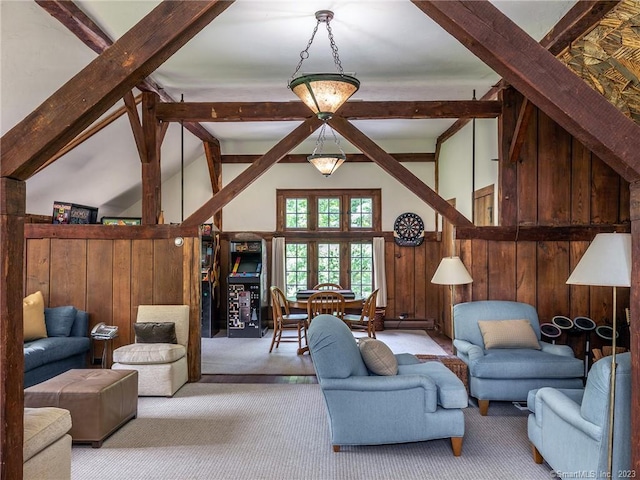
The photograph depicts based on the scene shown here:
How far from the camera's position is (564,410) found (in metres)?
2.92

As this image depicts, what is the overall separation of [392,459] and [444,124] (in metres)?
5.74

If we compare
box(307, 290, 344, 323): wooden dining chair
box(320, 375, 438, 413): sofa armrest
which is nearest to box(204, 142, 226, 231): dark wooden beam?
box(307, 290, 344, 323): wooden dining chair

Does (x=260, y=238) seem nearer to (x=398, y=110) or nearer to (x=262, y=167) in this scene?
(x=262, y=167)

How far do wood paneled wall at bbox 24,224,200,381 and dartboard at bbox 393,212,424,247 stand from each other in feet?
14.1

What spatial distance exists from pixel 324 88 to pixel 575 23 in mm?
1972

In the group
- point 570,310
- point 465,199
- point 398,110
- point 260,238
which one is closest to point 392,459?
point 570,310

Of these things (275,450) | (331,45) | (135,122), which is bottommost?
(275,450)

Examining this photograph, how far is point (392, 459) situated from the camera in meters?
3.40

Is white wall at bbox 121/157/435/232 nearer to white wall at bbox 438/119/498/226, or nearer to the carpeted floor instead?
white wall at bbox 438/119/498/226

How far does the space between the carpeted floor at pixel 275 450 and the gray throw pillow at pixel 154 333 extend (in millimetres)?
743

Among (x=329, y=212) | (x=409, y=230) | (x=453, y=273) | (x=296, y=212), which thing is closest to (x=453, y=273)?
(x=453, y=273)

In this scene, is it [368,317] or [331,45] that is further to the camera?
[368,317]

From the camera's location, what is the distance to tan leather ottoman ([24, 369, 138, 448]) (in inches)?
142

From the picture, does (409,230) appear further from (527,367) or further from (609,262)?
(609,262)
